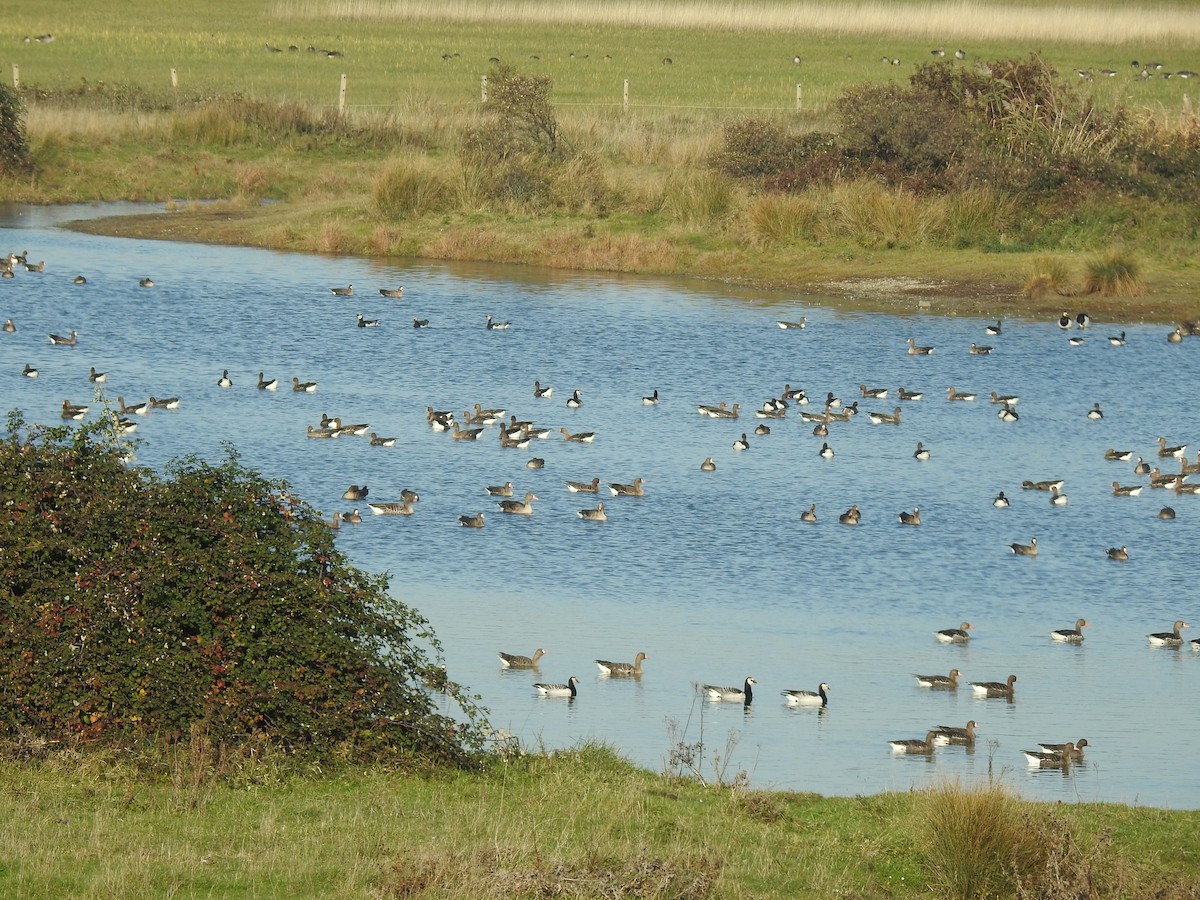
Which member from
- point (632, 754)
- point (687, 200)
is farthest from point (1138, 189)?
point (632, 754)

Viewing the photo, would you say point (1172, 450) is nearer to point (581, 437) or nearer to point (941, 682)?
point (581, 437)

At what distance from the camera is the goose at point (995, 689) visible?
72.0ft

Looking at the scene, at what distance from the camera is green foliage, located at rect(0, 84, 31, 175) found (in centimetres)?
6022

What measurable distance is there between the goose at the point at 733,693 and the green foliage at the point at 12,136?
45.7m

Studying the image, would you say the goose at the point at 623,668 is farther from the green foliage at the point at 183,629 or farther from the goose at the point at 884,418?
the goose at the point at 884,418

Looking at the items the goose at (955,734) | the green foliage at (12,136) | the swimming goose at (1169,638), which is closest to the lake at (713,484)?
the swimming goose at (1169,638)

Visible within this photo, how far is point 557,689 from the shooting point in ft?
70.2

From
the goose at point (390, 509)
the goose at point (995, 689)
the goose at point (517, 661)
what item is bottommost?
the goose at point (390, 509)

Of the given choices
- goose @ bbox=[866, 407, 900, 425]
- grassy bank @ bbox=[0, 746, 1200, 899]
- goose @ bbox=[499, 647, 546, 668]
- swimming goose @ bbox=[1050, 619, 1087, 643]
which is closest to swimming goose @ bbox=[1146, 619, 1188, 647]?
swimming goose @ bbox=[1050, 619, 1087, 643]

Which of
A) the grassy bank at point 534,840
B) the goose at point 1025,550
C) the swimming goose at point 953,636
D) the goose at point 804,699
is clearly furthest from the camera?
the goose at point 1025,550

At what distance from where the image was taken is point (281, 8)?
122062 mm

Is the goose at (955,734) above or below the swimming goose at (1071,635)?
above

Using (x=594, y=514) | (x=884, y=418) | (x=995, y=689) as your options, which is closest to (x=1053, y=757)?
(x=995, y=689)

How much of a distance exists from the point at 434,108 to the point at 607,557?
46243mm
